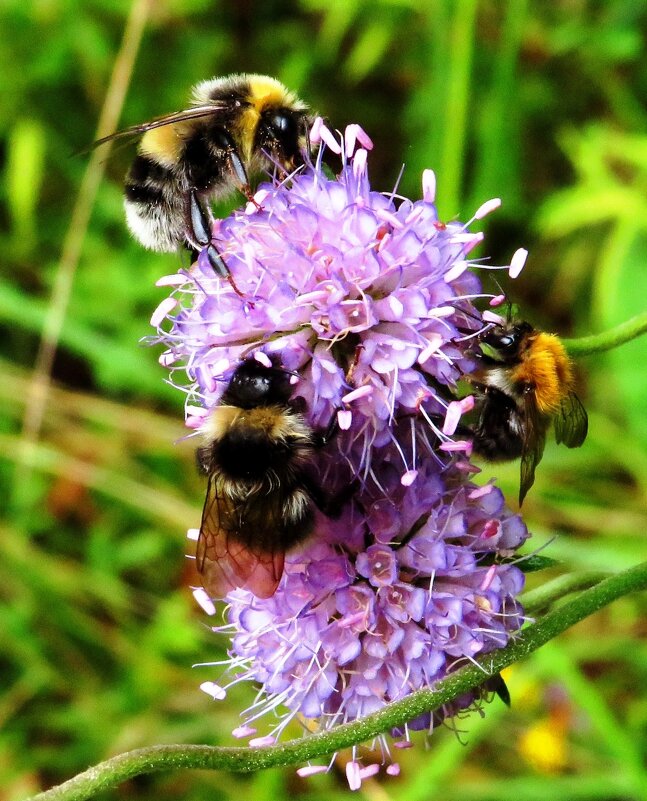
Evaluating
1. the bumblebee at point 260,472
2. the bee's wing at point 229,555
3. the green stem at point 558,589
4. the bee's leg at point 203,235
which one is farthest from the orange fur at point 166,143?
the green stem at point 558,589

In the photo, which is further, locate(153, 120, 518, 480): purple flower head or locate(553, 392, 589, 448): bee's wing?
locate(553, 392, 589, 448): bee's wing

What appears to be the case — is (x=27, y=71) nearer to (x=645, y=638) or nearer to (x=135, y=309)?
(x=135, y=309)

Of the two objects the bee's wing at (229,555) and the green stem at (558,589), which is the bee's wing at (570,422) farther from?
the bee's wing at (229,555)

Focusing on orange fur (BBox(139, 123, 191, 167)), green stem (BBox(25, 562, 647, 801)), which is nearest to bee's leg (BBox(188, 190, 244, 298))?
orange fur (BBox(139, 123, 191, 167))

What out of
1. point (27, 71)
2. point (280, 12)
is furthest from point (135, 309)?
point (280, 12)

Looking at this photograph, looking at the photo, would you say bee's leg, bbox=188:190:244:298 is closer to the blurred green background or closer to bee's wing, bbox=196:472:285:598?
bee's wing, bbox=196:472:285:598
